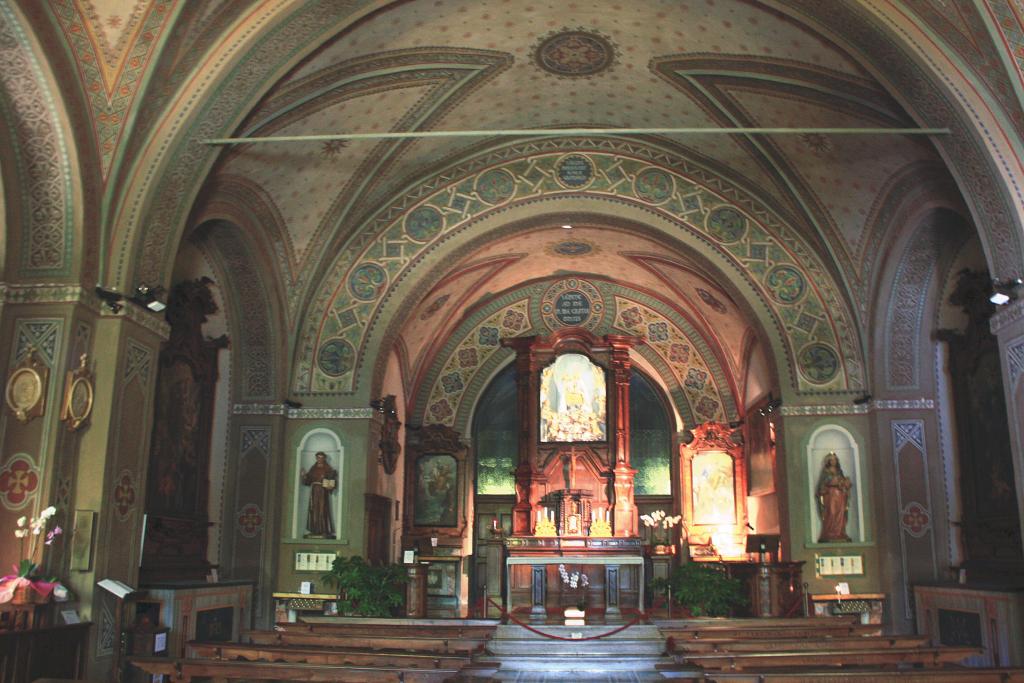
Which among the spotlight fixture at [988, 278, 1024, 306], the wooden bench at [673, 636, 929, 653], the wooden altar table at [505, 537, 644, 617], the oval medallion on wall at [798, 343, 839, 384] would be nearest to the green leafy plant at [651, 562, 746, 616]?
the wooden altar table at [505, 537, 644, 617]

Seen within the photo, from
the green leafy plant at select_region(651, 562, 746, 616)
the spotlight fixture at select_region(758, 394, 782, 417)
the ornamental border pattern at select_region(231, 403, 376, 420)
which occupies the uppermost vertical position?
the spotlight fixture at select_region(758, 394, 782, 417)

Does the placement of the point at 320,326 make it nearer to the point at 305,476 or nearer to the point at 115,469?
the point at 305,476

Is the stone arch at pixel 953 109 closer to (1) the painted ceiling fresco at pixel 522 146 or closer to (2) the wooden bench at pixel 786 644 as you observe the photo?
(1) the painted ceiling fresco at pixel 522 146

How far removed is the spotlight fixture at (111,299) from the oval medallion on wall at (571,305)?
12630mm

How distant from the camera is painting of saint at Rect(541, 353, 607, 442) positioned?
22297 mm

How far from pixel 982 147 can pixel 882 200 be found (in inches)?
182

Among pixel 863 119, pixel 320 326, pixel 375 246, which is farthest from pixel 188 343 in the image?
pixel 863 119

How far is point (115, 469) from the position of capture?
1043cm

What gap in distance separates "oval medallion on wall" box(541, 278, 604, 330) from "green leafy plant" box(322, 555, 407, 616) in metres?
9.14

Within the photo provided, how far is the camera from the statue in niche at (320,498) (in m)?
15.5

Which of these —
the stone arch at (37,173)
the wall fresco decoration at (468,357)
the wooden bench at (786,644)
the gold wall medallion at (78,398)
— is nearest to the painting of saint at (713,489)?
the wall fresco decoration at (468,357)

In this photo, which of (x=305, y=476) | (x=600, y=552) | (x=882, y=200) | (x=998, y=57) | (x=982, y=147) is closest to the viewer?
(x=998, y=57)

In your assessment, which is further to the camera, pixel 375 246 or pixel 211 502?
pixel 375 246

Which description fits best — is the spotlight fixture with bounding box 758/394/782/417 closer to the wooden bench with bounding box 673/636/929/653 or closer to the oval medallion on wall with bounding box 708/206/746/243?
the oval medallion on wall with bounding box 708/206/746/243
